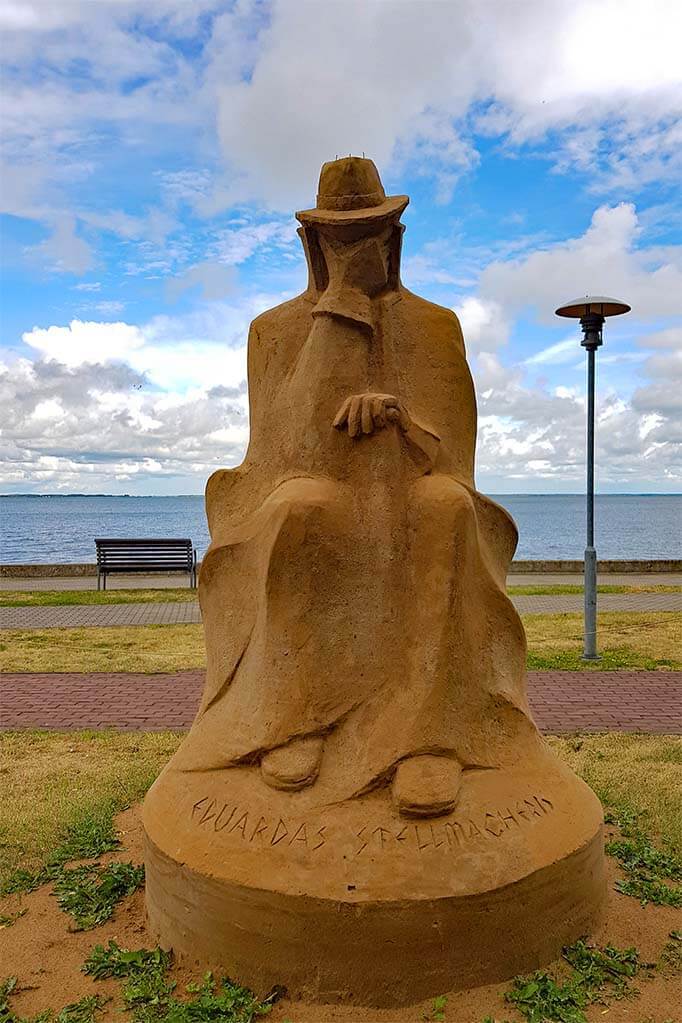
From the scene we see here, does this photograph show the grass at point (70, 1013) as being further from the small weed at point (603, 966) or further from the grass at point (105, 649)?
the grass at point (105, 649)

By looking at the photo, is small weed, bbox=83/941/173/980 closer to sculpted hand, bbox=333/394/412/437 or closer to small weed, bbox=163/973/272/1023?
small weed, bbox=163/973/272/1023

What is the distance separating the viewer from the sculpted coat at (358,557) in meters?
3.63

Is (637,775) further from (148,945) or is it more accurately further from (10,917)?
(10,917)

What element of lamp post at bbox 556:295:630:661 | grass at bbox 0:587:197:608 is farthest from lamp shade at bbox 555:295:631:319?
grass at bbox 0:587:197:608

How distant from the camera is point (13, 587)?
1897cm

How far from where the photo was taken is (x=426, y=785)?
344cm

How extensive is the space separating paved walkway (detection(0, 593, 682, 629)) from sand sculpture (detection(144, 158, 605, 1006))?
29.0 feet

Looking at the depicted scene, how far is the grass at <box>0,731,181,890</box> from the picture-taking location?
4684 mm

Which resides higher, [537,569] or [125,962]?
[125,962]

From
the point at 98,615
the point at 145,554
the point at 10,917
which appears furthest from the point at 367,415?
the point at 145,554

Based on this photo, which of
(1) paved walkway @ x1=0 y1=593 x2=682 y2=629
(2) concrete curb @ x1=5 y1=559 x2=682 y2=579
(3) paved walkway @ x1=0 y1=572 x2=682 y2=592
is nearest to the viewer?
(1) paved walkway @ x1=0 y1=593 x2=682 y2=629

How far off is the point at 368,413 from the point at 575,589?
14387mm

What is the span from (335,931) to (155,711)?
190 inches

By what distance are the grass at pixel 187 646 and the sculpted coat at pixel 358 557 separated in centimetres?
589
